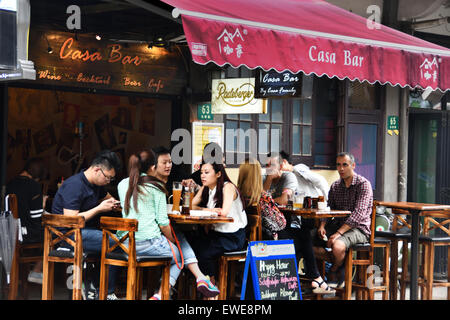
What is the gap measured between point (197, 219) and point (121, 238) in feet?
2.36

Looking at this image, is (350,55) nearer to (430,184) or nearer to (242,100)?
(242,100)

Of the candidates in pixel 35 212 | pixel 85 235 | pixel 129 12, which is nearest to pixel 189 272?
pixel 85 235

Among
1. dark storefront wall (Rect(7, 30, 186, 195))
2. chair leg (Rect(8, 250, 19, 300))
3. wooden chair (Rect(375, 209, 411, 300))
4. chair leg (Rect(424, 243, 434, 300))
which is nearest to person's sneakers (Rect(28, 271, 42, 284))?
chair leg (Rect(8, 250, 19, 300))

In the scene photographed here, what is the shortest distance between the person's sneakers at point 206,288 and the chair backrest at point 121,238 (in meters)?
0.81

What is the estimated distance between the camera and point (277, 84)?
327 inches

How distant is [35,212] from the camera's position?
756 cm

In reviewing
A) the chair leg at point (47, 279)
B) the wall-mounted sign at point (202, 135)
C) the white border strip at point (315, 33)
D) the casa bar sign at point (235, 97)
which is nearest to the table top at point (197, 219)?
the chair leg at point (47, 279)

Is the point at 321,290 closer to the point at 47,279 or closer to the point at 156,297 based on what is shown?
the point at 156,297

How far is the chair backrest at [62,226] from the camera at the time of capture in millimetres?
6223

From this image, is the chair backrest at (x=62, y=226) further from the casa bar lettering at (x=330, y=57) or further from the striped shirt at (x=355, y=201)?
the striped shirt at (x=355, y=201)

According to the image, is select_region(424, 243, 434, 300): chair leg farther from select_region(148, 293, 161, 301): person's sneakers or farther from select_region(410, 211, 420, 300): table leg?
select_region(148, 293, 161, 301): person's sneakers

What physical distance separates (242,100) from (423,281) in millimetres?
3125

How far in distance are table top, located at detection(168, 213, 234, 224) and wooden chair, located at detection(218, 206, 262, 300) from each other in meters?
0.47

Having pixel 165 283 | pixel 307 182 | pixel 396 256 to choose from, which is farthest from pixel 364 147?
pixel 165 283
